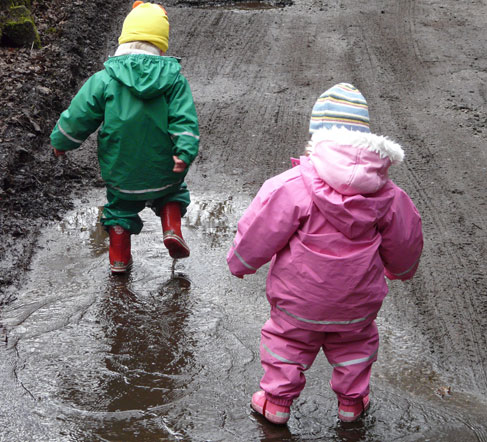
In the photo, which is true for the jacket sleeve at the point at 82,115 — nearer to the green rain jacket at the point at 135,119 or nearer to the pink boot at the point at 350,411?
the green rain jacket at the point at 135,119

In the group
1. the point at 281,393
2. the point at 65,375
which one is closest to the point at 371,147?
the point at 281,393

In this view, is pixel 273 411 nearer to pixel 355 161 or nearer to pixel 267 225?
pixel 267 225

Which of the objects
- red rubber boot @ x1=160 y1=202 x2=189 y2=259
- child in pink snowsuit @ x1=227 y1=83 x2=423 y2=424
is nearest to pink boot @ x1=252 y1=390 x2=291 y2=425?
child in pink snowsuit @ x1=227 y1=83 x2=423 y2=424

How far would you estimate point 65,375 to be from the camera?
127 inches

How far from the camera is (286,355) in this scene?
2777 millimetres

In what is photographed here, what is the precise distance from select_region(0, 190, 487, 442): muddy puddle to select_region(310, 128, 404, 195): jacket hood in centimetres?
112

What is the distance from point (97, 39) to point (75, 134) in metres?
4.36

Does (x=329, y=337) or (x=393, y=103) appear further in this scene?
(x=393, y=103)

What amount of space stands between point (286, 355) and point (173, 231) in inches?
62.1

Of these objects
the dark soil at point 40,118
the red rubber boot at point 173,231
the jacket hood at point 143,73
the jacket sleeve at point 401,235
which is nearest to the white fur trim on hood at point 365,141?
the jacket sleeve at point 401,235

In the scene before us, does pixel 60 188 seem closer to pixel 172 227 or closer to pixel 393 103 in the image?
pixel 172 227

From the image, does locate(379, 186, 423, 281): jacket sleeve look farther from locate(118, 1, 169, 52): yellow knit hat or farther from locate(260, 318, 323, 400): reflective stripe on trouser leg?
locate(118, 1, 169, 52): yellow knit hat

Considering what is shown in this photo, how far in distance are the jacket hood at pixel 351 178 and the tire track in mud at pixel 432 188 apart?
4.18 feet

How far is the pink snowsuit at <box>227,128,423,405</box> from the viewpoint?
8.42ft
